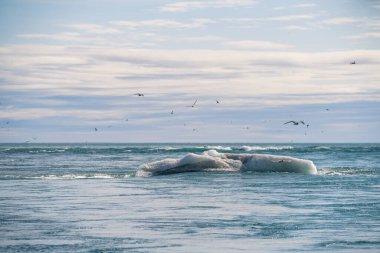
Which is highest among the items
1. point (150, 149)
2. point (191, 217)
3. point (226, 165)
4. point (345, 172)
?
point (191, 217)

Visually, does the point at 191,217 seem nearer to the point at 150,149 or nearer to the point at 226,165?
the point at 226,165

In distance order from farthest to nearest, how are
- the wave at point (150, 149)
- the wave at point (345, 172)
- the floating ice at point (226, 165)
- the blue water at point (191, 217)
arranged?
the wave at point (150, 149) → the wave at point (345, 172) → the floating ice at point (226, 165) → the blue water at point (191, 217)

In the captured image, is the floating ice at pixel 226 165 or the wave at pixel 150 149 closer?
the floating ice at pixel 226 165

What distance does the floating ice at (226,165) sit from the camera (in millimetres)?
37750

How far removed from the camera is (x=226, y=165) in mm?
39219

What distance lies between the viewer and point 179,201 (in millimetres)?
22500

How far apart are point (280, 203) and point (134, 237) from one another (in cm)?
784

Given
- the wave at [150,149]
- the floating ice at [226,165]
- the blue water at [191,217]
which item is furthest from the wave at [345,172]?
the wave at [150,149]

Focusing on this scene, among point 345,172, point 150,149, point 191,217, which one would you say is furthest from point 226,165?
point 150,149

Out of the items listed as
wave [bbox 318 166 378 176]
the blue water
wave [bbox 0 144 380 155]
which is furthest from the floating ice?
wave [bbox 0 144 380 155]

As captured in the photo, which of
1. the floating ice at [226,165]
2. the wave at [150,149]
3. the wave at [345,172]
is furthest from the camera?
the wave at [150,149]

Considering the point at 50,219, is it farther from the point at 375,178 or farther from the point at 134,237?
the point at 375,178

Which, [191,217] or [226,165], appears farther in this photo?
[226,165]

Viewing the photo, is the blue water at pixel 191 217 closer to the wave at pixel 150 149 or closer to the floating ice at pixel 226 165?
the floating ice at pixel 226 165
